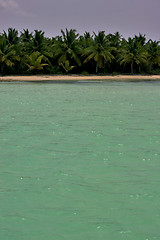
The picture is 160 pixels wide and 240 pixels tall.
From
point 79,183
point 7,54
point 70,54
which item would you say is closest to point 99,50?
point 70,54

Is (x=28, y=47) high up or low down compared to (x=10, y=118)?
up

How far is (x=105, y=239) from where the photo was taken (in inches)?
219

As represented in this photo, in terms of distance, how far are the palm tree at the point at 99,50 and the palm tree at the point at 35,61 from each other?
25.0 feet

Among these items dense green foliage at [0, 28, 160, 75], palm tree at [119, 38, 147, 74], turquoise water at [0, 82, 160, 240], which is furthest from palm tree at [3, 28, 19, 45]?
turquoise water at [0, 82, 160, 240]

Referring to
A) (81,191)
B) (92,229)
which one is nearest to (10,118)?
(81,191)

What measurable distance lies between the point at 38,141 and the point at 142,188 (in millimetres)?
5428

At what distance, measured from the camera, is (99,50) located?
65938 mm

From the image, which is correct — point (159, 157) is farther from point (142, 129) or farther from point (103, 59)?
point (103, 59)

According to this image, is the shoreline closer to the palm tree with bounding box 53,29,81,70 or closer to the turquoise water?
the palm tree with bounding box 53,29,81,70

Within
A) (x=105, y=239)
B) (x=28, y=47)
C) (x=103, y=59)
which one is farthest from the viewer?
(x=103, y=59)

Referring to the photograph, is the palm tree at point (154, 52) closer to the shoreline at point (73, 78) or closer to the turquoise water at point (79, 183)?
the shoreline at point (73, 78)

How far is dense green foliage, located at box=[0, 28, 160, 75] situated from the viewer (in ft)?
202

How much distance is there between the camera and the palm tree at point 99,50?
65250mm

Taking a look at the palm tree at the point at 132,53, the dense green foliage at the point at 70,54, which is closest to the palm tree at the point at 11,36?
the dense green foliage at the point at 70,54
